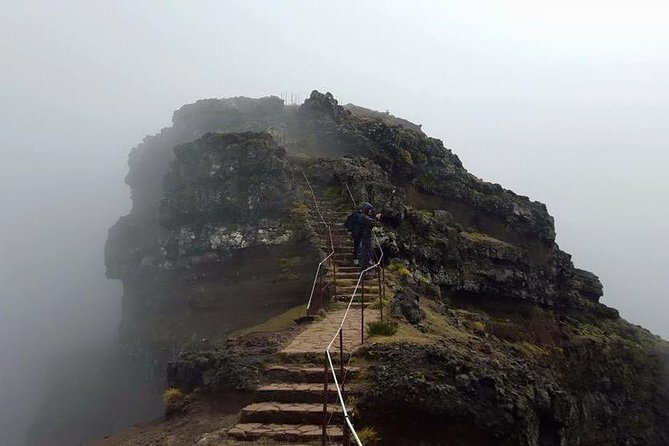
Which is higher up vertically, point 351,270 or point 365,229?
point 365,229

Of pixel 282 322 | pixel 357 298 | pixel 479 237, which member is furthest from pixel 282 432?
pixel 479 237

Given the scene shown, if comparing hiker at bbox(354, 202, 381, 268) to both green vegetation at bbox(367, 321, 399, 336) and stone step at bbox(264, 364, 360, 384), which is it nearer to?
green vegetation at bbox(367, 321, 399, 336)

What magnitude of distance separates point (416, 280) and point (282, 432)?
52.6ft

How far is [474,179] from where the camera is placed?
45312mm

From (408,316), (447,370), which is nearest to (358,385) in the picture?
(447,370)

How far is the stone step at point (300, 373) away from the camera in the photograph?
1216 cm

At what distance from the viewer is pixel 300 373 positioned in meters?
12.5

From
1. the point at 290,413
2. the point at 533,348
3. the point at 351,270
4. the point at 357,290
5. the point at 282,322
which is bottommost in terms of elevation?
the point at 533,348

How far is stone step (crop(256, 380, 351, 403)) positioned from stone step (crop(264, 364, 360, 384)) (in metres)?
0.24

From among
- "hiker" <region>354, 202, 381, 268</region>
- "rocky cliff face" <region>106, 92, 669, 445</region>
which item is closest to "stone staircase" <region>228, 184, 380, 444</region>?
"rocky cliff face" <region>106, 92, 669, 445</region>

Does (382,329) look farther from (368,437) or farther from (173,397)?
(173,397)

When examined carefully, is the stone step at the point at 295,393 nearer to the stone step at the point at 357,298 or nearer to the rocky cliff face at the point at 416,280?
the rocky cliff face at the point at 416,280

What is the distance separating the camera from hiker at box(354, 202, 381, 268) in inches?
843

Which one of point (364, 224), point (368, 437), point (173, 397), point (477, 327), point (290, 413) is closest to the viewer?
point (368, 437)
